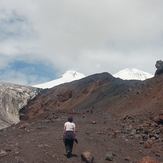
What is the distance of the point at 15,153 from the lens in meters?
20.8

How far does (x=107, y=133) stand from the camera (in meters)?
26.1

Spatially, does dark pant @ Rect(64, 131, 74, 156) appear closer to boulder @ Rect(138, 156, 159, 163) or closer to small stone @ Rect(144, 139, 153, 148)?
boulder @ Rect(138, 156, 159, 163)

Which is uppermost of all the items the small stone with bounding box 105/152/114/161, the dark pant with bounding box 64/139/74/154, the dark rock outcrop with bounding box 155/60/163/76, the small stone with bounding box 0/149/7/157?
the dark rock outcrop with bounding box 155/60/163/76

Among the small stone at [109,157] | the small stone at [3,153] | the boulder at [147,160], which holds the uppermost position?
the small stone at [3,153]

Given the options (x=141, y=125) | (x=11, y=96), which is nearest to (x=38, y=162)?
(x=141, y=125)

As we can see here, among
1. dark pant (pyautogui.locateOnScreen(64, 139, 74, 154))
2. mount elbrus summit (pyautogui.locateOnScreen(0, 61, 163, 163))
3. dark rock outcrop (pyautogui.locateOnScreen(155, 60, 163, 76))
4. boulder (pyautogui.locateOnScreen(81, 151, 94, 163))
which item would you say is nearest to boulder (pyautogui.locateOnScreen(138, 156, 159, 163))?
mount elbrus summit (pyautogui.locateOnScreen(0, 61, 163, 163))

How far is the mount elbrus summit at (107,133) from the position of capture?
69.7 feet

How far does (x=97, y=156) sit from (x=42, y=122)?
8962 millimetres

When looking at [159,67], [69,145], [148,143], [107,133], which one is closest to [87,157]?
[69,145]

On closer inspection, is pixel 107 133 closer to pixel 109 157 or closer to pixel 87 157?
pixel 109 157

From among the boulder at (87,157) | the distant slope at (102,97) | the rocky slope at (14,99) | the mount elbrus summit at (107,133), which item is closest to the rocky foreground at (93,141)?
the mount elbrus summit at (107,133)

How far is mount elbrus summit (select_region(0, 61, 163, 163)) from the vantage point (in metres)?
21.2

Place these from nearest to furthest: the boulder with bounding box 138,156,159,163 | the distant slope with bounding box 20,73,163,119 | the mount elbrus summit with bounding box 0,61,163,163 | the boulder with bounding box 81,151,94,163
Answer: the boulder with bounding box 81,151,94,163 → the mount elbrus summit with bounding box 0,61,163,163 → the boulder with bounding box 138,156,159,163 → the distant slope with bounding box 20,73,163,119

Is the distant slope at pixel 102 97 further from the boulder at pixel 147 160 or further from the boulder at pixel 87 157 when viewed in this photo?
the boulder at pixel 87 157
